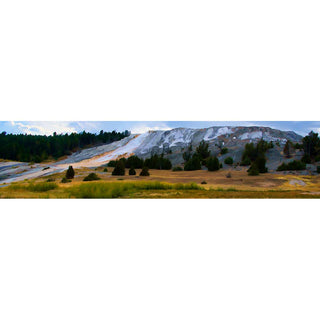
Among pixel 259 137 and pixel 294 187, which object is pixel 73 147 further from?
pixel 294 187

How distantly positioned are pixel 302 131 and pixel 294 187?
140cm

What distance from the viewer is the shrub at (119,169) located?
6.75 meters

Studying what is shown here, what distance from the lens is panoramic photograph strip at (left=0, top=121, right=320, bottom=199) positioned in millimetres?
6406

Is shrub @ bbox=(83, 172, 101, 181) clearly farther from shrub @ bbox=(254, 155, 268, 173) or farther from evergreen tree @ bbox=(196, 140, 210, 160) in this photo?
shrub @ bbox=(254, 155, 268, 173)

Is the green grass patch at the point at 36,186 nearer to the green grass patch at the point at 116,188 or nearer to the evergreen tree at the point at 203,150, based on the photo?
the green grass patch at the point at 116,188

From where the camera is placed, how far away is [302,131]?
22.5 ft

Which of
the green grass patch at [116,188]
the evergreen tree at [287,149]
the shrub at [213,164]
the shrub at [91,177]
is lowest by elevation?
the green grass patch at [116,188]

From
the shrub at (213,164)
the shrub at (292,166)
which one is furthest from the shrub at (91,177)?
the shrub at (292,166)

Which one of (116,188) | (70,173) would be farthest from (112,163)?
(70,173)

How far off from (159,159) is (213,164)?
50.6 inches

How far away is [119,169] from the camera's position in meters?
6.81

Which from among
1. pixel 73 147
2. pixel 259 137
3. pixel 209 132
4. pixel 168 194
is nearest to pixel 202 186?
pixel 168 194

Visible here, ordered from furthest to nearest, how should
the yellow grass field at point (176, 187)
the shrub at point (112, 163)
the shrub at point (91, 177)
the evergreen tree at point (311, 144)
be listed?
the shrub at point (112, 163) → the evergreen tree at point (311, 144) → the shrub at point (91, 177) → the yellow grass field at point (176, 187)

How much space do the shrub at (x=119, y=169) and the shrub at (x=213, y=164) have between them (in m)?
1.99
